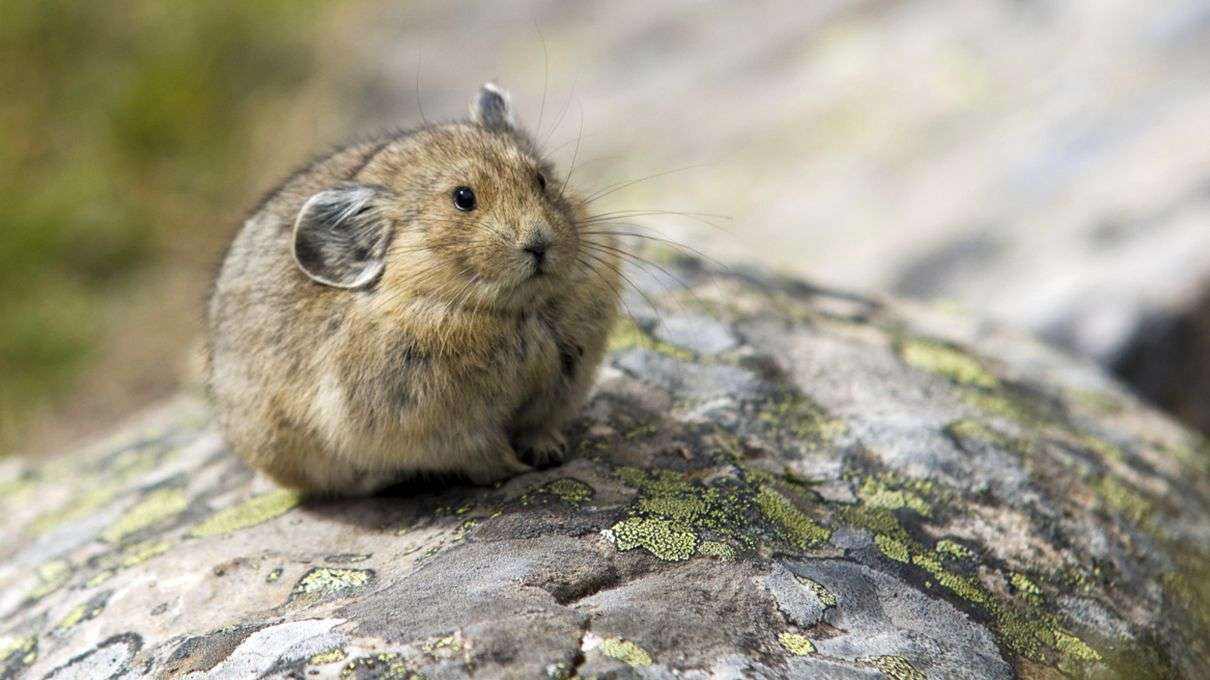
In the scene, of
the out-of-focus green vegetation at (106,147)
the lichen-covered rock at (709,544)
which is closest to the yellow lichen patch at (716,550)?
the lichen-covered rock at (709,544)

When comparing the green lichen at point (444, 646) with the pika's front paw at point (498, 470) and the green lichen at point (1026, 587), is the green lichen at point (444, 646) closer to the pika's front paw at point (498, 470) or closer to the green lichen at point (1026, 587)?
the pika's front paw at point (498, 470)

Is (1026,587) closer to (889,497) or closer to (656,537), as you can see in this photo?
(889,497)

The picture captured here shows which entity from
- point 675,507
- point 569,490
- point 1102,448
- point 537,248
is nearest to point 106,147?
point 537,248

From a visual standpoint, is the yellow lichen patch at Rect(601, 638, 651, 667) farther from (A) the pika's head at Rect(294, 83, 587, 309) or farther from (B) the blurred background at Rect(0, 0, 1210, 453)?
(B) the blurred background at Rect(0, 0, 1210, 453)

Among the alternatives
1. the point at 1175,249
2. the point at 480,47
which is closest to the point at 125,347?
the point at 480,47

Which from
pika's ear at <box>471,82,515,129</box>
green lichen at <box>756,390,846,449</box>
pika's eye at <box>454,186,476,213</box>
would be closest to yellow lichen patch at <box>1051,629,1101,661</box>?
green lichen at <box>756,390,846,449</box>

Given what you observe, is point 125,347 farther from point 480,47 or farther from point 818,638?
point 818,638
